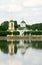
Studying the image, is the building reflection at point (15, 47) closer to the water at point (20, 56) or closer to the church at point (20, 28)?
the water at point (20, 56)

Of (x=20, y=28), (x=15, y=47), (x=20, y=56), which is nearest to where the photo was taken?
(x=20, y=56)

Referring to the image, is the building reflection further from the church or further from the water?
the church

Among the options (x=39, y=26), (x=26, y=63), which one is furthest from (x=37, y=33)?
(x=26, y=63)

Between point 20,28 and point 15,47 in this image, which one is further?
point 20,28

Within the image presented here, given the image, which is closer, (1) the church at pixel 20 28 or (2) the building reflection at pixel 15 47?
(2) the building reflection at pixel 15 47

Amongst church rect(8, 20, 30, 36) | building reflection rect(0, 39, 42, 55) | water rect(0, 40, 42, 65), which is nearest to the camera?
water rect(0, 40, 42, 65)

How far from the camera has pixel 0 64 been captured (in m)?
11.6

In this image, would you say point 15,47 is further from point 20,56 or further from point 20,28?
point 20,28

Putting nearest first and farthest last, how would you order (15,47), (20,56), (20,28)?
(20,56) < (15,47) < (20,28)

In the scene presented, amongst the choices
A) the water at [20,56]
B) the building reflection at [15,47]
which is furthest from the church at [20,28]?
the water at [20,56]

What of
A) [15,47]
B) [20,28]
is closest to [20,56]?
[15,47]

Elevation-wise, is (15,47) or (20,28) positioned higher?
(15,47)

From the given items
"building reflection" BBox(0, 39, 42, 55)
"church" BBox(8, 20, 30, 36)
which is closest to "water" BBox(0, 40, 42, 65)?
"building reflection" BBox(0, 39, 42, 55)

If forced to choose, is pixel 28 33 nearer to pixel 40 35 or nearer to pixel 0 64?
pixel 40 35
